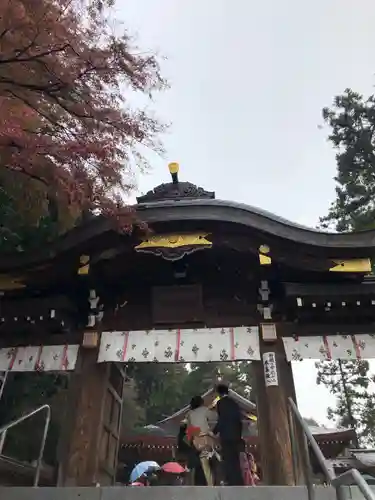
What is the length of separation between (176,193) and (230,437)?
4.06 meters

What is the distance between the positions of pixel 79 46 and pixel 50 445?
31.9ft

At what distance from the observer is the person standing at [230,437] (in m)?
5.62

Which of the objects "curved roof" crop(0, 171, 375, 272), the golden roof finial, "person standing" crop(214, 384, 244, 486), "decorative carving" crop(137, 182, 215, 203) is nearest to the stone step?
"person standing" crop(214, 384, 244, 486)

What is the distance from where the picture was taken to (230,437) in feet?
19.0

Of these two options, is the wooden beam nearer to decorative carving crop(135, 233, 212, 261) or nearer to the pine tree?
decorative carving crop(135, 233, 212, 261)

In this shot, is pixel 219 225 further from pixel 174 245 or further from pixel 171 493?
pixel 171 493

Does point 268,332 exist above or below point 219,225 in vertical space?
below

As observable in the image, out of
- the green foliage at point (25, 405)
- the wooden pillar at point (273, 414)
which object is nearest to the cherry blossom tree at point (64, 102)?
the wooden pillar at point (273, 414)

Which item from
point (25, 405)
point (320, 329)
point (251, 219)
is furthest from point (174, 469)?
point (251, 219)

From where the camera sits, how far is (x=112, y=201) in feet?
19.0

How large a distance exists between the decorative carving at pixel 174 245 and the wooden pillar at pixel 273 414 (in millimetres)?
1687

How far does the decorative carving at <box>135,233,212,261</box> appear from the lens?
6387mm

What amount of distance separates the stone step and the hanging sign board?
1.68m

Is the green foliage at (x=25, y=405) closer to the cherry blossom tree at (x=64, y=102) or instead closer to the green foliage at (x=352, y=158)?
the cherry blossom tree at (x=64, y=102)
